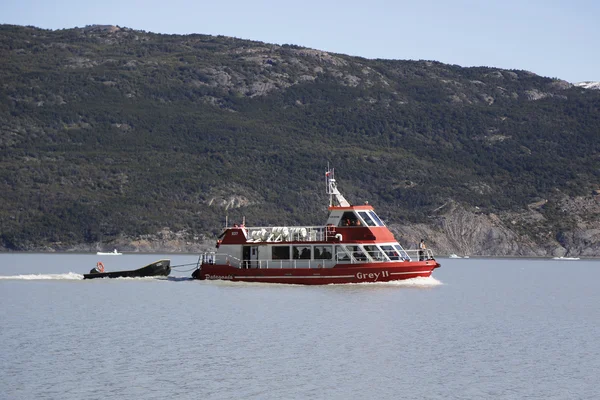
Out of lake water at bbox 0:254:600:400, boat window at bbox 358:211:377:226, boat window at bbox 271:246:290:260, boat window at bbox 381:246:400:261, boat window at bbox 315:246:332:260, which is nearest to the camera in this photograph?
lake water at bbox 0:254:600:400

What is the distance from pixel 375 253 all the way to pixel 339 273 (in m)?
2.76

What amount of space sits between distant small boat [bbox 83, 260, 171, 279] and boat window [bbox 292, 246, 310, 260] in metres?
11.1

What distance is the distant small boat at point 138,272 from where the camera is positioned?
74.9 meters

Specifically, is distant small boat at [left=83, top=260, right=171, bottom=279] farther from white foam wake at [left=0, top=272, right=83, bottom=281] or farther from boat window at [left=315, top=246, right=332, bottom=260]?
boat window at [left=315, top=246, right=332, bottom=260]

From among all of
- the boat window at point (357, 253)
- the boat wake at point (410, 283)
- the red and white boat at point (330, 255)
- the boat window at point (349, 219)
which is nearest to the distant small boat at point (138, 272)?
the red and white boat at point (330, 255)

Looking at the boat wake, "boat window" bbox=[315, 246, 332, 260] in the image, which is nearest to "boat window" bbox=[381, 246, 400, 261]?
the boat wake

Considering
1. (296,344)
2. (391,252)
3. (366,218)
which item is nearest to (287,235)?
(366,218)

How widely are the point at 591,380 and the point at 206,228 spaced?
141m

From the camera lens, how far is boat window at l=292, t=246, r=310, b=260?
2721 inches

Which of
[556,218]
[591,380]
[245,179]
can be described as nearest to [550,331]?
[591,380]

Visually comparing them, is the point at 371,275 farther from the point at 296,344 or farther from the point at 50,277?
the point at 50,277

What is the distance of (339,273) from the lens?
221 ft

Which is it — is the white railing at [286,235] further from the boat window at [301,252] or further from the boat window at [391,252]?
the boat window at [391,252]

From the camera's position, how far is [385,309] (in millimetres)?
56344
